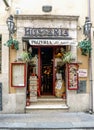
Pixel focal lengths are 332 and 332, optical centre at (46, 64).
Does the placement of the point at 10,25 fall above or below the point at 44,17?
below

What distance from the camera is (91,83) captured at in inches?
542

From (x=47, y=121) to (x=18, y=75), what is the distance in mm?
2567

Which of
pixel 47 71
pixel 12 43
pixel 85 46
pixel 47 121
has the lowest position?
pixel 47 121

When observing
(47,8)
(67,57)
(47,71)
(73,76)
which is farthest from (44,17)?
(73,76)

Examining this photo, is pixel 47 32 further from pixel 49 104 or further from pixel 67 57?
pixel 49 104

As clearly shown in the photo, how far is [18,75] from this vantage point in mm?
13617

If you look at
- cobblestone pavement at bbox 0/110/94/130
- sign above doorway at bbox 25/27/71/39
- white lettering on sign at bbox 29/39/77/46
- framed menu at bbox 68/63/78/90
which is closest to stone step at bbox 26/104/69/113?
cobblestone pavement at bbox 0/110/94/130

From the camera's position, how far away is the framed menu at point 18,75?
44.4 feet

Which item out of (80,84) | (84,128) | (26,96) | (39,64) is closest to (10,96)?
(26,96)

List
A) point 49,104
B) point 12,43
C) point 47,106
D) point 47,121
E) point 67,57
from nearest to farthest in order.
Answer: point 47,121
point 12,43
point 67,57
point 47,106
point 49,104

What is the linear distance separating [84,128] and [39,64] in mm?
4289

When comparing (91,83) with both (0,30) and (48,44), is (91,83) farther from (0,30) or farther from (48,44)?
(0,30)

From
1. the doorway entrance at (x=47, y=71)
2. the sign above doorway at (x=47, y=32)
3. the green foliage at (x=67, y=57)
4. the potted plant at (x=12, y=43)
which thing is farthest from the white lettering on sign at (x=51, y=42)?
the doorway entrance at (x=47, y=71)

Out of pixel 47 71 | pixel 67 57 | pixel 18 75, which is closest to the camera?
pixel 67 57
